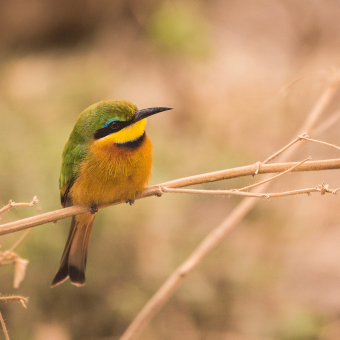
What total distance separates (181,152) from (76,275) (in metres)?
1.88

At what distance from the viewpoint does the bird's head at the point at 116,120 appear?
1.65 m

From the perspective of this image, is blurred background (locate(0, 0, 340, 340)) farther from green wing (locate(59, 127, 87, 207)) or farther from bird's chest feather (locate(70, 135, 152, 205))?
bird's chest feather (locate(70, 135, 152, 205))

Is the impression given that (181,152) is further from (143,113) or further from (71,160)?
(143,113)

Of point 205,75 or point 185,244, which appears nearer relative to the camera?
point 185,244

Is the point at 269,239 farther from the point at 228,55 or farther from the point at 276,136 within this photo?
the point at 228,55

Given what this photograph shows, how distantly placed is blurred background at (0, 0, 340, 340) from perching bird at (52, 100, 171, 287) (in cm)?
56

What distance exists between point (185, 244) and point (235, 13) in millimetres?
3890

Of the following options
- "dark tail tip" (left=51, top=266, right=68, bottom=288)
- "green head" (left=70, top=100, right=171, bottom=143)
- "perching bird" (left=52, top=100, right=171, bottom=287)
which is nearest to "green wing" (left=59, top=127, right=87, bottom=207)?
"perching bird" (left=52, top=100, right=171, bottom=287)

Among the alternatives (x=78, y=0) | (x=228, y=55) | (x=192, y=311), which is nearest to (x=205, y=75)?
(x=228, y=55)

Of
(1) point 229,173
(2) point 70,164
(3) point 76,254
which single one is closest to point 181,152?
(2) point 70,164

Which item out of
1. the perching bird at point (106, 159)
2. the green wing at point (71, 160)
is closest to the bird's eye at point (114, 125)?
the perching bird at point (106, 159)

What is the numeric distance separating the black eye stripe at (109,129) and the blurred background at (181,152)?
693mm

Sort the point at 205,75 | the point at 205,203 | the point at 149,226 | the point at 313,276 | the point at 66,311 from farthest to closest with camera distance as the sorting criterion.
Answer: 1. the point at 205,75
2. the point at 205,203
3. the point at 313,276
4. the point at 149,226
5. the point at 66,311

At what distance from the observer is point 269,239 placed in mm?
3514
